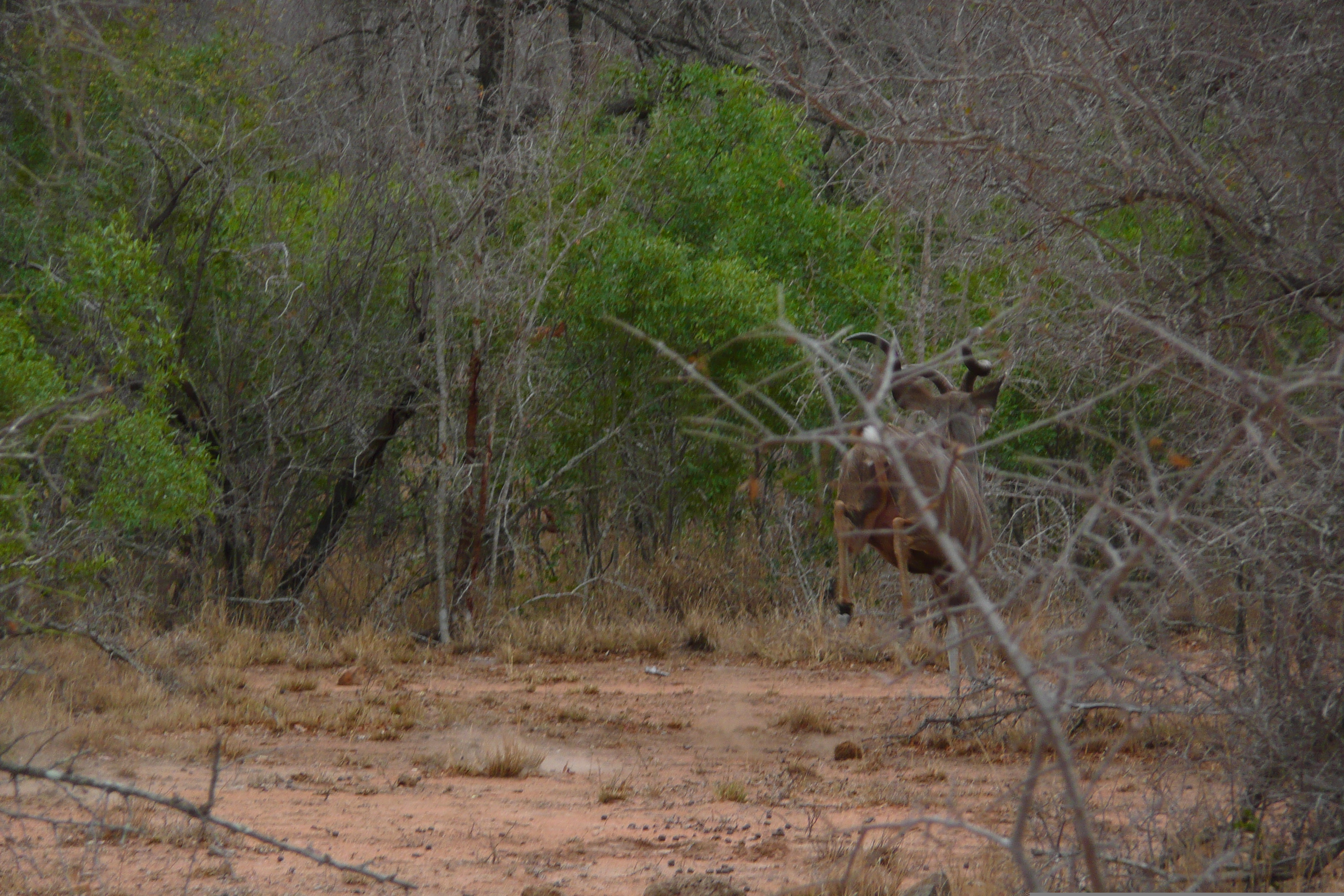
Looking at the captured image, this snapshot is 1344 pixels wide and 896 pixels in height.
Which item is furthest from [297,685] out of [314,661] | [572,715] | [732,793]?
[732,793]

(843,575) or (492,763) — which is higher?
(843,575)

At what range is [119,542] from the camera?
38.6ft

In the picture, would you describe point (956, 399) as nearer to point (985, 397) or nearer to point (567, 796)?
point (985, 397)

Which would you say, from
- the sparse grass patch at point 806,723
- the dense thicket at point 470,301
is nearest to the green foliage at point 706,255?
the dense thicket at point 470,301

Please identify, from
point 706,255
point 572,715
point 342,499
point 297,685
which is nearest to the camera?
point 572,715

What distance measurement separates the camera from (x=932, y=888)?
5445 mm

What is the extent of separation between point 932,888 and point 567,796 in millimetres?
3004

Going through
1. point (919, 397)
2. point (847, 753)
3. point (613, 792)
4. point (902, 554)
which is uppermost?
point (919, 397)

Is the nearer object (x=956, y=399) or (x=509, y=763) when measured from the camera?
(x=509, y=763)

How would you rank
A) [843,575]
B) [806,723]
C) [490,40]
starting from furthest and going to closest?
[490,40], [806,723], [843,575]

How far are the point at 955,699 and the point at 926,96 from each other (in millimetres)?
3809

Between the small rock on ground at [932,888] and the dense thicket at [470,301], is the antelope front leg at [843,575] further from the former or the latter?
the small rock on ground at [932,888]

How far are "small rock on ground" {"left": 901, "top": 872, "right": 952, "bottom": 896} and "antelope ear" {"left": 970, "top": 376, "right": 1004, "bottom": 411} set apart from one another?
392cm

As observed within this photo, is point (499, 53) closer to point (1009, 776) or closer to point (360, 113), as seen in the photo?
point (360, 113)
